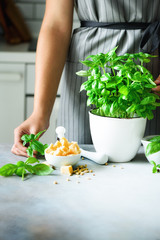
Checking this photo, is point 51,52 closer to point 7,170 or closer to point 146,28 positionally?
point 146,28

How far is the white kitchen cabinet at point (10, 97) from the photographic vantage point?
2.27m

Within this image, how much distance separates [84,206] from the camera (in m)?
0.73

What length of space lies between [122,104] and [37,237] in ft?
1.33

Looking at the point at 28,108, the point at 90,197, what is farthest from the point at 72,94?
the point at 28,108

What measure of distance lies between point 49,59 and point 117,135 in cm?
42

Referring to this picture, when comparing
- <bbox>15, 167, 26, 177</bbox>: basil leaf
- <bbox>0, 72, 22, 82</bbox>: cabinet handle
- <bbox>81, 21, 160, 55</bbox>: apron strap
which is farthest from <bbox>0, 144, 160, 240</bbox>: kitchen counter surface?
<bbox>0, 72, 22, 82</bbox>: cabinet handle

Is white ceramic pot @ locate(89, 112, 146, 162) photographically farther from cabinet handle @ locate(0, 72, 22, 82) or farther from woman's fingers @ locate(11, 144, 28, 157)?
cabinet handle @ locate(0, 72, 22, 82)

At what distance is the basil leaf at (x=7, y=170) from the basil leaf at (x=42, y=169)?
0.05m

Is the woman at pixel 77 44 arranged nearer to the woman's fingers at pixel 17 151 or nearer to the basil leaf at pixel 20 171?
the woman's fingers at pixel 17 151

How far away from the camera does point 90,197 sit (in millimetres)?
773

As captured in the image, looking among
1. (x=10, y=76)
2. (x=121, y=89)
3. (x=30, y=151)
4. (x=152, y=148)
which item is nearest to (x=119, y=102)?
(x=121, y=89)

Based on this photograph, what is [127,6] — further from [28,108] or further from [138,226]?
[28,108]

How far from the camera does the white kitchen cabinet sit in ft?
Result: 7.45

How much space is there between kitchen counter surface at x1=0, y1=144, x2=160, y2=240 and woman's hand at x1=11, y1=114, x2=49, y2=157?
8 cm
